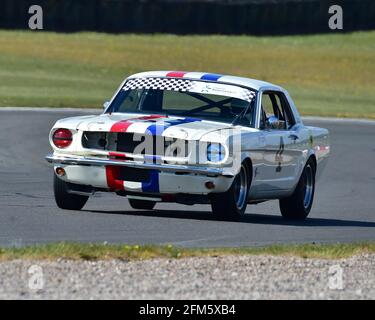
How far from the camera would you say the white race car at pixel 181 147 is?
1077cm

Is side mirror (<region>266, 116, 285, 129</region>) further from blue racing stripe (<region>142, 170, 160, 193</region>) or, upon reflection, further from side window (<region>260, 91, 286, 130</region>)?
blue racing stripe (<region>142, 170, 160, 193</region>)

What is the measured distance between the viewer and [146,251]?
340 inches

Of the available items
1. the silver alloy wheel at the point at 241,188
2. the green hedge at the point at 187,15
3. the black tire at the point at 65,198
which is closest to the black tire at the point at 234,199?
the silver alloy wheel at the point at 241,188

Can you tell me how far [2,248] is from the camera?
8477 millimetres

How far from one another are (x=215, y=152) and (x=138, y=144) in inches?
27.3

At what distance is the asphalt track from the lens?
9.91m

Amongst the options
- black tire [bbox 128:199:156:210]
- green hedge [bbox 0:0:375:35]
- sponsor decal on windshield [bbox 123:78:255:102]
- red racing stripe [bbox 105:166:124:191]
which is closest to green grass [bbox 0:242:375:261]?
red racing stripe [bbox 105:166:124:191]

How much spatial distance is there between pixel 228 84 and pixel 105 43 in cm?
3740

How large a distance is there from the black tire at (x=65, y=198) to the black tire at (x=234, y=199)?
1336 mm

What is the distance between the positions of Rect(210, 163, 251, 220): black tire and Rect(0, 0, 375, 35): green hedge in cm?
3158
